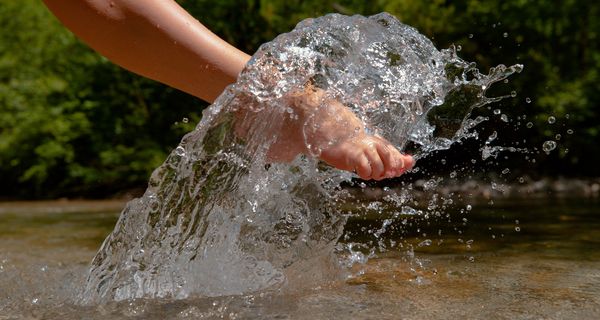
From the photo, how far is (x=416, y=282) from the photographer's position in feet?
6.36

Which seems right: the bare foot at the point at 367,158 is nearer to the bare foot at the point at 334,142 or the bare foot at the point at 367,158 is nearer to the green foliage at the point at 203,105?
the bare foot at the point at 334,142

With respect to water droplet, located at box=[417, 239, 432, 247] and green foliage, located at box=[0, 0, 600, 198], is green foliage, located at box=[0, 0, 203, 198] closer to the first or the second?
green foliage, located at box=[0, 0, 600, 198]

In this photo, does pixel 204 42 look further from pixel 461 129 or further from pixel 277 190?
pixel 461 129

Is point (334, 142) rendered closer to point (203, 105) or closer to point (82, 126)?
point (203, 105)

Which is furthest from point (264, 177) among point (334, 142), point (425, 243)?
point (425, 243)

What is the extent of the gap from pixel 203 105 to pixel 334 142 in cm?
599

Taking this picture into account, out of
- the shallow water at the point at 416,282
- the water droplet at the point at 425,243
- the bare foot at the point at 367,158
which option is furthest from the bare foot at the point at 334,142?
the water droplet at the point at 425,243

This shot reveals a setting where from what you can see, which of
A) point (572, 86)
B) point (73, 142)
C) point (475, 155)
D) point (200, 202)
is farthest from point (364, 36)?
point (73, 142)

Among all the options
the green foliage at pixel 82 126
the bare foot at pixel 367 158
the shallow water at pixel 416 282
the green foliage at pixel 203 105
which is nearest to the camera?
the shallow water at pixel 416 282

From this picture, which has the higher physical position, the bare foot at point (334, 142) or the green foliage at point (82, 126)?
the bare foot at point (334, 142)

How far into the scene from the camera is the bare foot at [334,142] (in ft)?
6.17

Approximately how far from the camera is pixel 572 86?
25.9 feet

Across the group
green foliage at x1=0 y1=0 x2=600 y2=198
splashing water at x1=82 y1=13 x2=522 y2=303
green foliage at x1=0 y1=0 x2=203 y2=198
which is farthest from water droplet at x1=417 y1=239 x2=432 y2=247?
green foliage at x1=0 y1=0 x2=203 y2=198

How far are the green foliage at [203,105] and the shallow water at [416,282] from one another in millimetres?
4509
